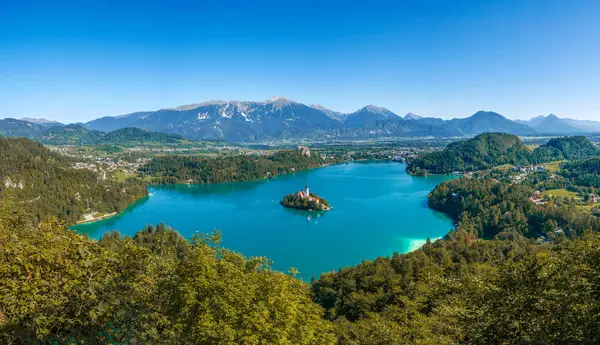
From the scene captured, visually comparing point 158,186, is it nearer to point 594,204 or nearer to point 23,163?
point 23,163

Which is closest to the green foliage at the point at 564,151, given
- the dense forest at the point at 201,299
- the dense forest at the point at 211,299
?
the dense forest at the point at 211,299

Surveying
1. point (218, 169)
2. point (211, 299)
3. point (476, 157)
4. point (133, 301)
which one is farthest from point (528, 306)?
point (476, 157)

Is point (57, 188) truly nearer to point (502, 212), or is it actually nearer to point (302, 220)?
point (302, 220)

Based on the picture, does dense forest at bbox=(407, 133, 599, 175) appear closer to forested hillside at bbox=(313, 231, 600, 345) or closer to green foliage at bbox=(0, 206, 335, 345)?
forested hillside at bbox=(313, 231, 600, 345)

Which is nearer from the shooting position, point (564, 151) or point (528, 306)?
point (528, 306)

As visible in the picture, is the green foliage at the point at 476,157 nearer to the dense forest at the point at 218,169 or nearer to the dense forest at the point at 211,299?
the dense forest at the point at 218,169
